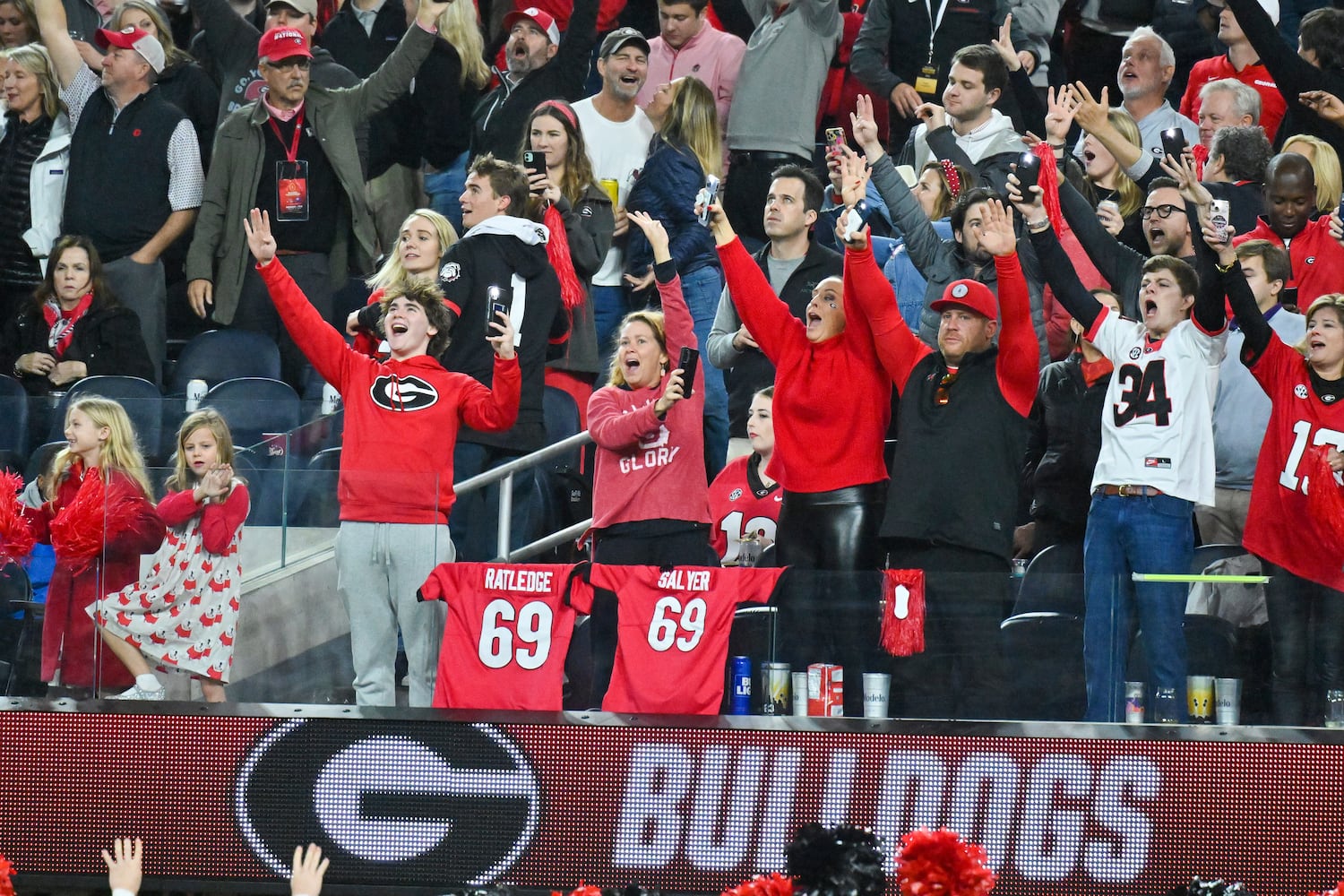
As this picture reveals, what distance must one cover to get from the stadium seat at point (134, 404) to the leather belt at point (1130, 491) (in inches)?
143

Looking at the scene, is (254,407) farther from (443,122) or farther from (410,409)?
(443,122)

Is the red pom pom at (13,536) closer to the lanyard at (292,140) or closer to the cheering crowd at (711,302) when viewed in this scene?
the cheering crowd at (711,302)

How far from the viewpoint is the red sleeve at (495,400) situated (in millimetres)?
8234

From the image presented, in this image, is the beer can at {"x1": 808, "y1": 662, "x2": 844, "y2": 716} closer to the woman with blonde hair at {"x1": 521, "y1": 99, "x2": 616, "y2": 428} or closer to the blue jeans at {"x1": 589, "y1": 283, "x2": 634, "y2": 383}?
the woman with blonde hair at {"x1": 521, "y1": 99, "x2": 616, "y2": 428}

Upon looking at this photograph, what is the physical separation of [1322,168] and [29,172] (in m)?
6.93

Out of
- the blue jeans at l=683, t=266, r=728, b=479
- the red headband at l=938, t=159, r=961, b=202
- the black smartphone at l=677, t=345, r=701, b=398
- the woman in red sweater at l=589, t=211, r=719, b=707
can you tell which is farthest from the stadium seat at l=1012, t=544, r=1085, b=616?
the red headband at l=938, t=159, r=961, b=202

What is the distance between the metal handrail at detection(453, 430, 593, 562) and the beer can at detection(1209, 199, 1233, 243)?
2.71m

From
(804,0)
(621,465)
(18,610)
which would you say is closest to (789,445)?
(621,465)

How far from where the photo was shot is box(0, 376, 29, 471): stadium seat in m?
8.61

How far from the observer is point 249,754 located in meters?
6.88

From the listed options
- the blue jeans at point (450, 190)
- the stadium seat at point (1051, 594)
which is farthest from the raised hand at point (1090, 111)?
the blue jeans at point (450, 190)

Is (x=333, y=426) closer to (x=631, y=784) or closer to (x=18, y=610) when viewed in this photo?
(x=18, y=610)

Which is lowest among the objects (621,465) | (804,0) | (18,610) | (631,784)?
(631,784)

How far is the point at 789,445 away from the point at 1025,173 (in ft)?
4.93
